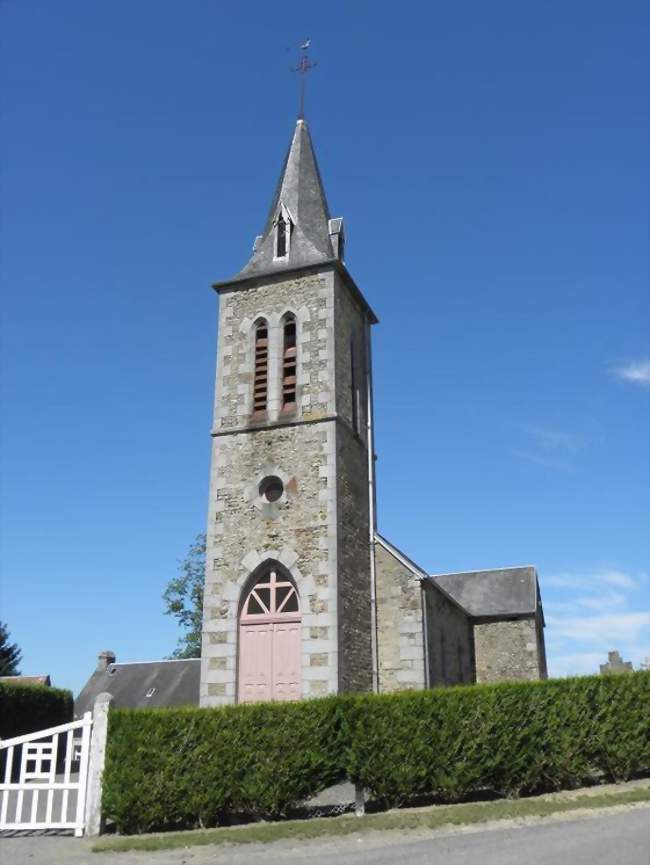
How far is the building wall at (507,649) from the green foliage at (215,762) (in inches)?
633

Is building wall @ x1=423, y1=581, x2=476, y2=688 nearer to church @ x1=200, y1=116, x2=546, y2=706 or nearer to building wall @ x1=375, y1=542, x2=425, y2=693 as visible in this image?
church @ x1=200, y1=116, x2=546, y2=706

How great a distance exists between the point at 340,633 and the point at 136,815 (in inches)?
204

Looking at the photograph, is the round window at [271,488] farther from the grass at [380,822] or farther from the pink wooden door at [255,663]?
the grass at [380,822]

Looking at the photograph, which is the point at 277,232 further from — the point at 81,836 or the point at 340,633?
the point at 81,836

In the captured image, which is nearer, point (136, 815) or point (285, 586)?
point (136, 815)

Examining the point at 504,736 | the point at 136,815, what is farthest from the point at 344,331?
the point at 136,815

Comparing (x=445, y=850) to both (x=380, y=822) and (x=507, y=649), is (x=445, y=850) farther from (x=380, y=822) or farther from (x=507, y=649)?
(x=507, y=649)

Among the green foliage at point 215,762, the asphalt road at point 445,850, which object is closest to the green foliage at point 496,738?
the green foliage at point 215,762

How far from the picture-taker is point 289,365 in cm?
1684

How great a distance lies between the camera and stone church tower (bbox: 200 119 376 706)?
14.5 m

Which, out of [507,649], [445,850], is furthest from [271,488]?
[507,649]

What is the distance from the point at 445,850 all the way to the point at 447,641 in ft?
38.7

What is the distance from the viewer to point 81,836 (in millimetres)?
9992

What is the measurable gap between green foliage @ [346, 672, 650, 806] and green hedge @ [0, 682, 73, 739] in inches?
646
